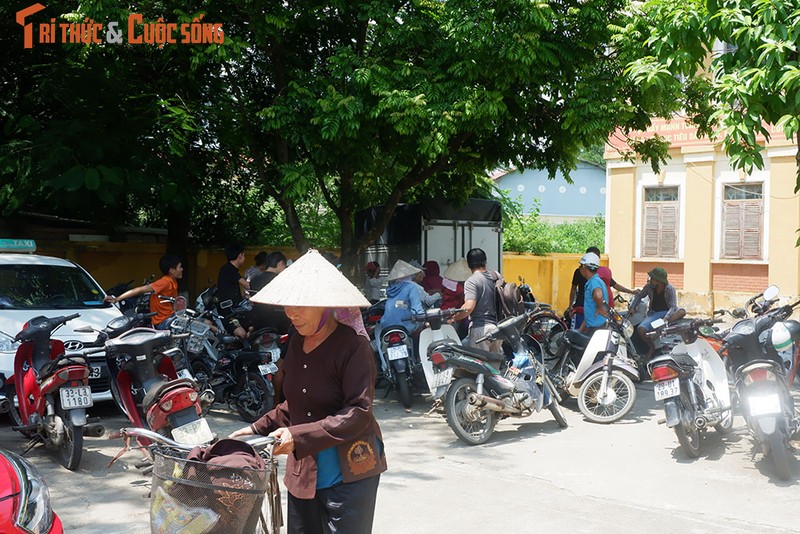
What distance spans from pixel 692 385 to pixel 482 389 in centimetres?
179

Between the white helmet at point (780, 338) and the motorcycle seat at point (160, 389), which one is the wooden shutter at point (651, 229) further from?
the motorcycle seat at point (160, 389)

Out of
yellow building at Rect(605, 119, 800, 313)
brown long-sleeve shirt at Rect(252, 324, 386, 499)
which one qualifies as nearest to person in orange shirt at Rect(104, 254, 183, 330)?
brown long-sleeve shirt at Rect(252, 324, 386, 499)

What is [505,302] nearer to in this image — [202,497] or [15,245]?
[15,245]

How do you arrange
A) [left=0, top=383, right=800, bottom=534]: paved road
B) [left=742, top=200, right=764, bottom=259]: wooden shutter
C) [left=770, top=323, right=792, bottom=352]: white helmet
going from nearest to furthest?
[left=0, top=383, right=800, bottom=534]: paved road
[left=770, top=323, right=792, bottom=352]: white helmet
[left=742, top=200, right=764, bottom=259]: wooden shutter

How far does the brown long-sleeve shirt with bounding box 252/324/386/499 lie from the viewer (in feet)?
10.1

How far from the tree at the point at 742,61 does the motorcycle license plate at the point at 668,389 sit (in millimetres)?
1888

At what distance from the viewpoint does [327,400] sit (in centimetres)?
324

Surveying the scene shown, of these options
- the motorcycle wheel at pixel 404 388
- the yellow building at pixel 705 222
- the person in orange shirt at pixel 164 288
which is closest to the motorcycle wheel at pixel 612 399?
the motorcycle wheel at pixel 404 388

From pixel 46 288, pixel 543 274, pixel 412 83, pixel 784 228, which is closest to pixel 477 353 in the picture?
pixel 412 83

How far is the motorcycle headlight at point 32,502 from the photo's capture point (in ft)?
11.2

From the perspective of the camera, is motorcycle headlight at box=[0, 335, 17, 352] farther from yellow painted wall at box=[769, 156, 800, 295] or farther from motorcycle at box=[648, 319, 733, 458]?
yellow painted wall at box=[769, 156, 800, 295]

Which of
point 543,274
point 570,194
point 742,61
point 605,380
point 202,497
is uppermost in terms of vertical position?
point 570,194

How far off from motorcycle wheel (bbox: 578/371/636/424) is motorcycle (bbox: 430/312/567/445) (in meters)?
0.70

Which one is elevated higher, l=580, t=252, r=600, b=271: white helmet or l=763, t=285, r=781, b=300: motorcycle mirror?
l=580, t=252, r=600, b=271: white helmet
